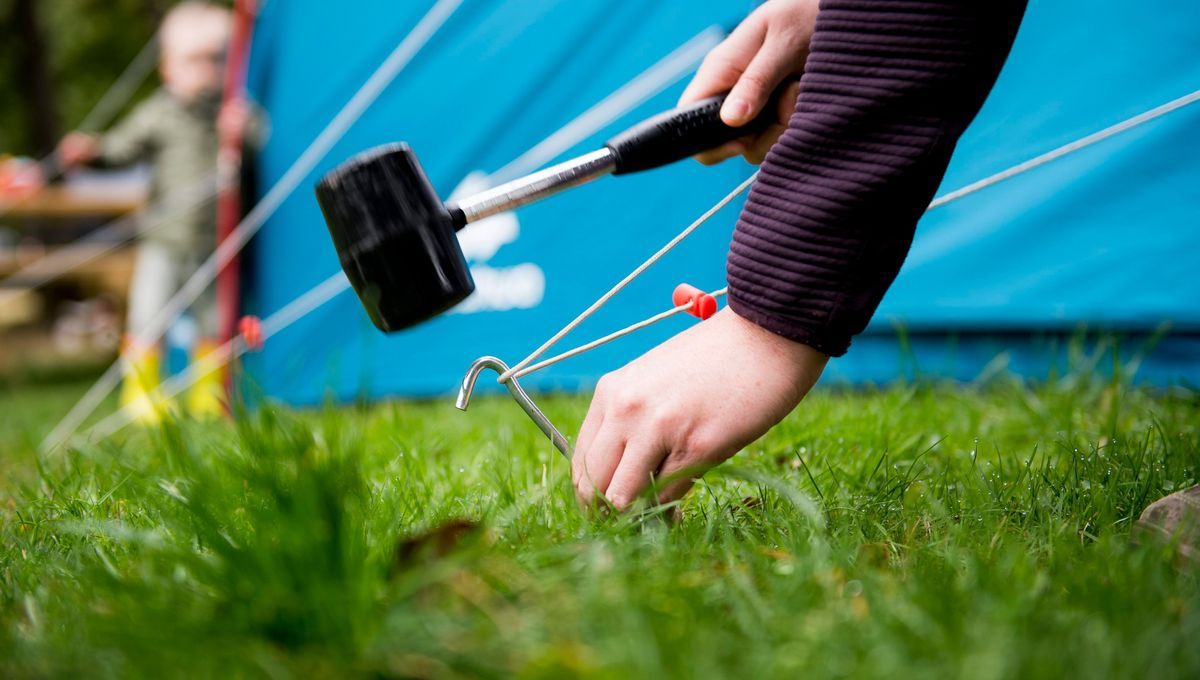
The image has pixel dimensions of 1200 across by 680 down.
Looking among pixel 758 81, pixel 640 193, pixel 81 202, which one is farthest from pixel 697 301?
pixel 81 202

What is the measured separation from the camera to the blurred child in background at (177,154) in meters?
4.66

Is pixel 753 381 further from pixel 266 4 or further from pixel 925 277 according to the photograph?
pixel 266 4

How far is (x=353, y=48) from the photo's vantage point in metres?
3.47

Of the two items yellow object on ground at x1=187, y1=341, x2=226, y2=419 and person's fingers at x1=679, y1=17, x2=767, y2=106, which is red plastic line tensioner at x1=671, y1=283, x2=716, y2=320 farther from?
yellow object on ground at x1=187, y1=341, x2=226, y2=419

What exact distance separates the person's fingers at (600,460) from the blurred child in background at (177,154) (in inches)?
146

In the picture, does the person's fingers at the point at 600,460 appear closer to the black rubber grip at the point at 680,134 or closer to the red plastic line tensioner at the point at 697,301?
the red plastic line tensioner at the point at 697,301

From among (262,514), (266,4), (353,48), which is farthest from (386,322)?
(266,4)

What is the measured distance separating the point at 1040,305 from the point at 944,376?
0.27 m

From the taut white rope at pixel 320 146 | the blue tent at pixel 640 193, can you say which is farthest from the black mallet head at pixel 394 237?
the taut white rope at pixel 320 146

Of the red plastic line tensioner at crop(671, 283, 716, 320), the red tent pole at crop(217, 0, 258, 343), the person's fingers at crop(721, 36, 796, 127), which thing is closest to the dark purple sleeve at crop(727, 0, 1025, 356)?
the red plastic line tensioner at crop(671, 283, 716, 320)

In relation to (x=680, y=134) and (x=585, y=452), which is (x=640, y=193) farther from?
(x=585, y=452)

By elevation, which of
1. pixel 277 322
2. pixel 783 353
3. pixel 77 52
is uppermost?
pixel 77 52

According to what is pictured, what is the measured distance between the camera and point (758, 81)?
1366 mm

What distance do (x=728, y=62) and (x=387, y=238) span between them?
54 centimetres
